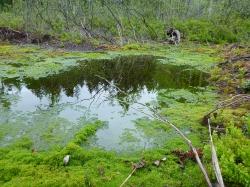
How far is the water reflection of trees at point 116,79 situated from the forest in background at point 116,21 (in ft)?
45.9

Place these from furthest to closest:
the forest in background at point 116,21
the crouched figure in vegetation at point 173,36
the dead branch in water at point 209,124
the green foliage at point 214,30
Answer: the green foliage at point 214,30 → the forest in background at point 116,21 → the crouched figure in vegetation at point 173,36 → the dead branch in water at point 209,124

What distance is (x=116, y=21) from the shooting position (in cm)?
4784

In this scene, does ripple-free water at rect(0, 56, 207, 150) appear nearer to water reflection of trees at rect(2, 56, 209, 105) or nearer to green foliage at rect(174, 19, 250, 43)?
water reflection of trees at rect(2, 56, 209, 105)

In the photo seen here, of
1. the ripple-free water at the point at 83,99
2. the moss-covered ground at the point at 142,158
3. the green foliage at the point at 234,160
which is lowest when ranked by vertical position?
the ripple-free water at the point at 83,99

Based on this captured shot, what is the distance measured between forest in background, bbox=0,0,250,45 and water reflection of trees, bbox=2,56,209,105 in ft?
45.9

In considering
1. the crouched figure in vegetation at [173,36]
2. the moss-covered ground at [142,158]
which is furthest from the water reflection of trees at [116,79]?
the crouched figure in vegetation at [173,36]

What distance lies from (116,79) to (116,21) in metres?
Result: 27.4

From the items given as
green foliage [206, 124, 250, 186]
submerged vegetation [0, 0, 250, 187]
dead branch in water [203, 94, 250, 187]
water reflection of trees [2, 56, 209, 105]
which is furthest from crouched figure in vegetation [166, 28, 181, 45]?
green foliage [206, 124, 250, 186]

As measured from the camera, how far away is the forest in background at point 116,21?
44619 millimetres

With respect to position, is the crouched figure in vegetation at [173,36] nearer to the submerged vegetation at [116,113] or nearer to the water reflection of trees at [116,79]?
the submerged vegetation at [116,113]

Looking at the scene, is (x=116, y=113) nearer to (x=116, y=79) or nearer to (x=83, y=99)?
(x=83, y=99)

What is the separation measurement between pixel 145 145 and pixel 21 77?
481 inches

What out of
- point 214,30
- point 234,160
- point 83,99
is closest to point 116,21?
point 214,30

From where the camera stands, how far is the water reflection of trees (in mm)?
18750
